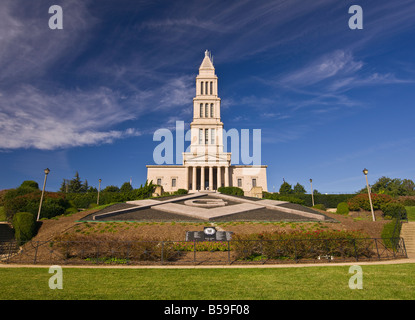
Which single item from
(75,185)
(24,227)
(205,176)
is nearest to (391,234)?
(24,227)

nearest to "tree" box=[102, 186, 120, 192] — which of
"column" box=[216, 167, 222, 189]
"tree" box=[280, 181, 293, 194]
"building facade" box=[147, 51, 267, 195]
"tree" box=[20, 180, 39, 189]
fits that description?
"building facade" box=[147, 51, 267, 195]

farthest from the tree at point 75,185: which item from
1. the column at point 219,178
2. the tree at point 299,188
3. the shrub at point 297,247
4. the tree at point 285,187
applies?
the shrub at point 297,247

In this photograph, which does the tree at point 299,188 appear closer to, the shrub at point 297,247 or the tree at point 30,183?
the tree at point 30,183

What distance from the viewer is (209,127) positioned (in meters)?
66.4

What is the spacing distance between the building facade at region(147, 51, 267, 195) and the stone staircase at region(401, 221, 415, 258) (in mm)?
35192

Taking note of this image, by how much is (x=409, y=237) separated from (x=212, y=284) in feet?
54.2

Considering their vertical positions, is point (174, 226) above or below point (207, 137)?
below

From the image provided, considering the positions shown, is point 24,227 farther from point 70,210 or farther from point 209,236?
point 209,236

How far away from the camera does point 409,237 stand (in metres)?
17.0

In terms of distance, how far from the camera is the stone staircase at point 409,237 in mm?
15359

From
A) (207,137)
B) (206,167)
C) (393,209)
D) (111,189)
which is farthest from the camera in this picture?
(207,137)

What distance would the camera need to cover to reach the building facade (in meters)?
58.6

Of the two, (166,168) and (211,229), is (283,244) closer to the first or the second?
(211,229)
